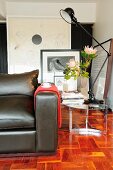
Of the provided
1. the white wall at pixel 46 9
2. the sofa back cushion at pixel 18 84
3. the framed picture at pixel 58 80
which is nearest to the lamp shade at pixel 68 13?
the sofa back cushion at pixel 18 84

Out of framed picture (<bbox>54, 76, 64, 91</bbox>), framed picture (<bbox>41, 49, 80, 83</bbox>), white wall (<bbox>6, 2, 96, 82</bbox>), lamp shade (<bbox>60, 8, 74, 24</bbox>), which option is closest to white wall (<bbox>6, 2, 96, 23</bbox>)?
white wall (<bbox>6, 2, 96, 82</bbox>)

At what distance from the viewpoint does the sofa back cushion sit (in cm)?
242

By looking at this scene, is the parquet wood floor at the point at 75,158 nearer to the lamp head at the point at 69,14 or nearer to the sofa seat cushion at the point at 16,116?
the sofa seat cushion at the point at 16,116

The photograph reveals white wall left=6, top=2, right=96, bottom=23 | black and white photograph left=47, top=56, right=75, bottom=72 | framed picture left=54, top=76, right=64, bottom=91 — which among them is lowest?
framed picture left=54, top=76, right=64, bottom=91

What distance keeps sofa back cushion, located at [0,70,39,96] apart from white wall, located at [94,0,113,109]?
170cm

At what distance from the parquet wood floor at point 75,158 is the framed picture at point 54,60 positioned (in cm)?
218

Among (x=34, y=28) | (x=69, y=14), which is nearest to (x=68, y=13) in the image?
(x=69, y=14)

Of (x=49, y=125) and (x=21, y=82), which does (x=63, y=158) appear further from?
(x=21, y=82)

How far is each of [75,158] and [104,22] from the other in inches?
115

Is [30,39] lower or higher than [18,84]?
higher

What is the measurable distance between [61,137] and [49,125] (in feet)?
2.00

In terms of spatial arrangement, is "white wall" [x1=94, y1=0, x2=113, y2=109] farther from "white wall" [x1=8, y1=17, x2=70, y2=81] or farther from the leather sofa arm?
the leather sofa arm

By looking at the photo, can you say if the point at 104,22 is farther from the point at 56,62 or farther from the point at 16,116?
the point at 16,116

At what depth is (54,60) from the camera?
173 inches
